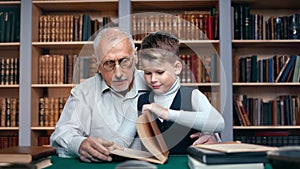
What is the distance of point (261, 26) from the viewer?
341cm

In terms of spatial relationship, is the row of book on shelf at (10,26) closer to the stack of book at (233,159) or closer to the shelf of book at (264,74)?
the shelf of book at (264,74)

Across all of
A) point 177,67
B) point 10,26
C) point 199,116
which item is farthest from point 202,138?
point 10,26

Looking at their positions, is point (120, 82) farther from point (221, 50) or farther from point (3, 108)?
point (3, 108)

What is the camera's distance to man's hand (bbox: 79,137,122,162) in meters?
1.21

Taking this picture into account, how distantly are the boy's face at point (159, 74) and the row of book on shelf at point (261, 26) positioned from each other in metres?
2.33

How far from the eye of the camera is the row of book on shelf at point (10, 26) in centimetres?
346

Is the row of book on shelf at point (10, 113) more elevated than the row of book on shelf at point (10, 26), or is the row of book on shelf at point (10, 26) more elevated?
the row of book on shelf at point (10, 26)

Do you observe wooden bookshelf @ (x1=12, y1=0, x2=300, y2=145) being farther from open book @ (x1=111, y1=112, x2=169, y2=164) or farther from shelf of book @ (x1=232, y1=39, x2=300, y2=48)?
open book @ (x1=111, y1=112, x2=169, y2=164)

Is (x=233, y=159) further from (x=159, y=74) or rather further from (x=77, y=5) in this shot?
(x=77, y=5)

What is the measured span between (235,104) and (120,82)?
7.50ft

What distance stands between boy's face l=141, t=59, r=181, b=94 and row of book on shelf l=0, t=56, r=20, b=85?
2.51 meters

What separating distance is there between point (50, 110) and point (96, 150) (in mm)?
2339

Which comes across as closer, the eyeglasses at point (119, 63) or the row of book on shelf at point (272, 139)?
the eyeglasses at point (119, 63)

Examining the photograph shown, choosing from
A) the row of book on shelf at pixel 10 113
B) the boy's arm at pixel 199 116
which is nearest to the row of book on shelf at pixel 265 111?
the row of book on shelf at pixel 10 113
